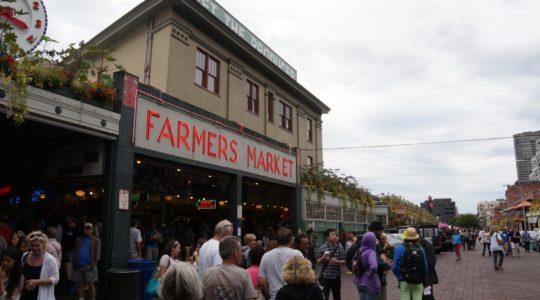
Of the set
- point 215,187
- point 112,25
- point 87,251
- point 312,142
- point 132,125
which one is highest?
point 112,25

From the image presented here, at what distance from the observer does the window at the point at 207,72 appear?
1854 cm

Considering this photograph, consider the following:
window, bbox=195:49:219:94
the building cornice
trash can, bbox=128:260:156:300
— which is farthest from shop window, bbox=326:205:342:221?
trash can, bbox=128:260:156:300

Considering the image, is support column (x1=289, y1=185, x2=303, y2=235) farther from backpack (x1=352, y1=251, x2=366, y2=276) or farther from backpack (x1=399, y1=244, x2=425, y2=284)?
backpack (x1=352, y1=251, x2=366, y2=276)

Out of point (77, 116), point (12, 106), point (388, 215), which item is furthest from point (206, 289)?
point (388, 215)

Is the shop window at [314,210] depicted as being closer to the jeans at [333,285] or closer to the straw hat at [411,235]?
the jeans at [333,285]

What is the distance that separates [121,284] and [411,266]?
244 inches

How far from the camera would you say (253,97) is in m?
22.6

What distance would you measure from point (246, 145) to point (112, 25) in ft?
26.8

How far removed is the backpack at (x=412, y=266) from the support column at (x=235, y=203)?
9.26 metres

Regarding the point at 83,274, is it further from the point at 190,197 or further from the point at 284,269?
the point at 190,197

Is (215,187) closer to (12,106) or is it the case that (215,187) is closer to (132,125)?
(132,125)

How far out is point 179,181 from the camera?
51.8ft

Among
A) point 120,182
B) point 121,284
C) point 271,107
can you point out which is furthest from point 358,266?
point 271,107

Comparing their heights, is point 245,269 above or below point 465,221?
below
